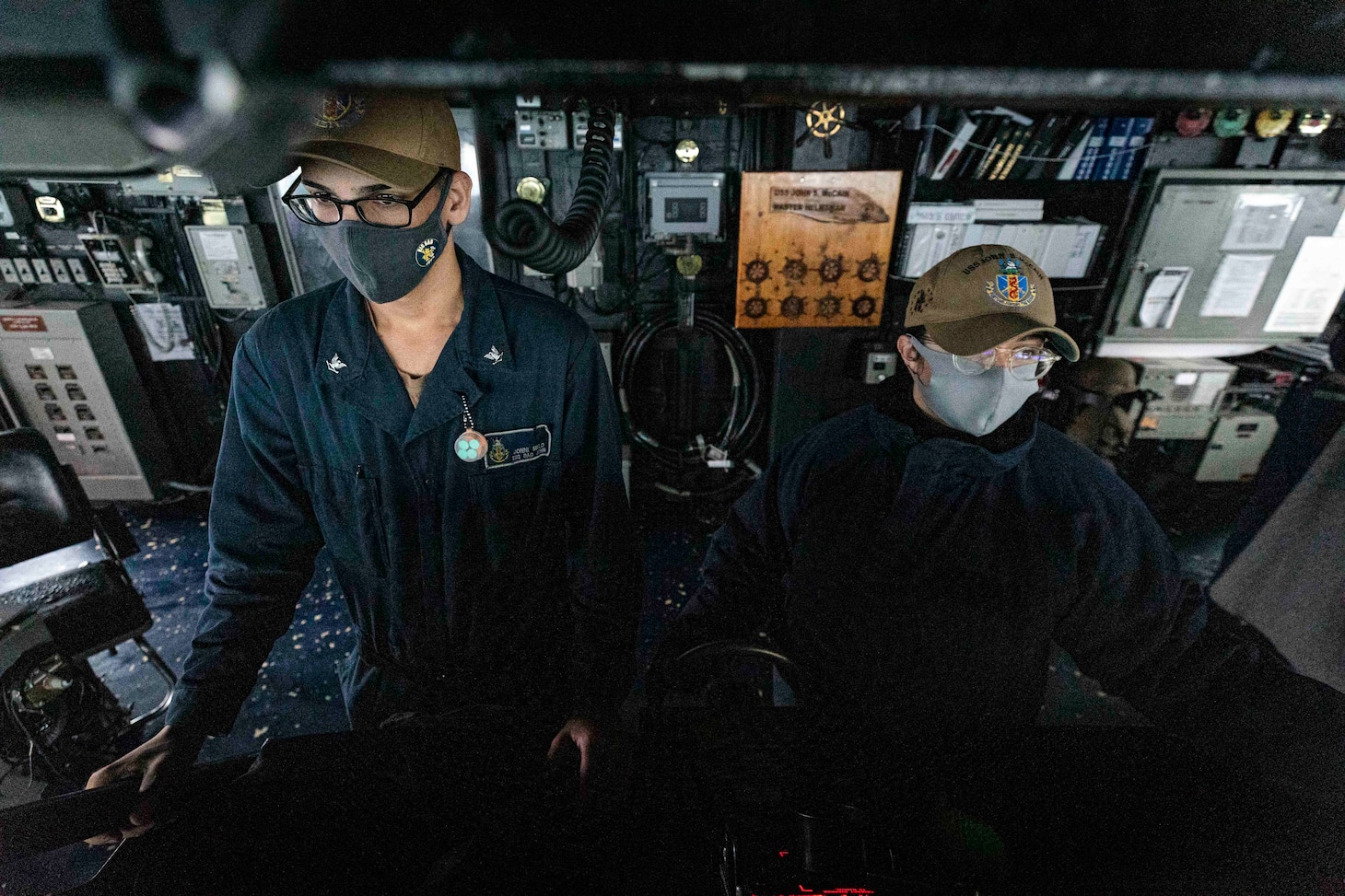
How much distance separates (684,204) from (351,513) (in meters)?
2.92

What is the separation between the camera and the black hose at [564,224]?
2.75 feet

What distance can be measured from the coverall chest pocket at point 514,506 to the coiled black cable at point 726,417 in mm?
2631

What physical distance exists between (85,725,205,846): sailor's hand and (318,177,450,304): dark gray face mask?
929mm

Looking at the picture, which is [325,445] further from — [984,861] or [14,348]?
[14,348]

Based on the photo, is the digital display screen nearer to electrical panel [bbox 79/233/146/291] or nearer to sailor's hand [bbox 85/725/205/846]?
sailor's hand [bbox 85/725/205/846]

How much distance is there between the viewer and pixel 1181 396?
4.04 m

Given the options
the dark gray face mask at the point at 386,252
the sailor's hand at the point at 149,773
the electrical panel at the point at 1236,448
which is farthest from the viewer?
the electrical panel at the point at 1236,448

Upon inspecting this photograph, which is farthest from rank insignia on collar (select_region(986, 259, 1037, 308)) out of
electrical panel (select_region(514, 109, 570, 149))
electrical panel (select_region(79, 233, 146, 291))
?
electrical panel (select_region(79, 233, 146, 291))

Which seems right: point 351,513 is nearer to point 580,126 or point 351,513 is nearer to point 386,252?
point 386,252

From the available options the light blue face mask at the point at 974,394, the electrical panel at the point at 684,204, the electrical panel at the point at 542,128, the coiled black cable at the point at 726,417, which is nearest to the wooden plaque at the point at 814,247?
the electrical panel at the point at 684,204

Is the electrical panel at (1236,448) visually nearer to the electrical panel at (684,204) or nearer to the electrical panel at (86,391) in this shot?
the electrical panel at (684,204)

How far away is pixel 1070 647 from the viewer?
1363 mm

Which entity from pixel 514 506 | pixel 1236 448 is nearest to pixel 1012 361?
pixel 514 506

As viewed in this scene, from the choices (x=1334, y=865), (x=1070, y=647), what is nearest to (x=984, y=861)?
(x=1334, y=865)
